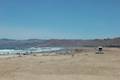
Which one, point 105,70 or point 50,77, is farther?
point 105,70

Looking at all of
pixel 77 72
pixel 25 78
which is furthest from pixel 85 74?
pixel 25 78

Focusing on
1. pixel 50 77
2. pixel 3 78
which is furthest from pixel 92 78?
pixel 3 78

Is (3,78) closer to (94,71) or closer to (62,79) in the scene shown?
(62,79)

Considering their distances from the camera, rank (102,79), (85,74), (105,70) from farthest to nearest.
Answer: (105,70), (85,74), (102,79)

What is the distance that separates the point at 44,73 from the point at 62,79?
3043mm

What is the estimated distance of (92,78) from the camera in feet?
67.7

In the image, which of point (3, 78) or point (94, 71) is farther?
point (94, 71)

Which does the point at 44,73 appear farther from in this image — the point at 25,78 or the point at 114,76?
the point at 114,76

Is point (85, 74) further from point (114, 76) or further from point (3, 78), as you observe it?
point (3, 78)

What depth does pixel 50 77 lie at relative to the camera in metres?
21.2

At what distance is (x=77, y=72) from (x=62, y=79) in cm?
316

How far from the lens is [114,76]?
69.6 feet

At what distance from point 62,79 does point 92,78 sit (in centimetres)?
183

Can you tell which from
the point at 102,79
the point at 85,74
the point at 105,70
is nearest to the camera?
the point at 102,79
